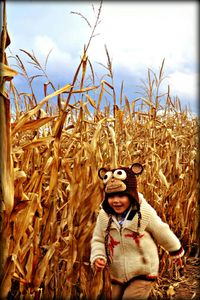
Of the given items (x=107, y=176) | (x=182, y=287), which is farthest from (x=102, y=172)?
(x=182, y=287)

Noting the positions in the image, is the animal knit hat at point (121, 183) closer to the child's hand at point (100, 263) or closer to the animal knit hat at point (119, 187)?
the animal knit hat at point (119, 187)

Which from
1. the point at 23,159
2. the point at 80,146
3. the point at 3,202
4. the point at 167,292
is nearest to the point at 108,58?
the point at 80,146

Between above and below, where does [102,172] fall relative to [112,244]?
above

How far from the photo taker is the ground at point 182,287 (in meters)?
2.41

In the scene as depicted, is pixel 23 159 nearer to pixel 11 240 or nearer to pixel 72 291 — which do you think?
pixel 11 240

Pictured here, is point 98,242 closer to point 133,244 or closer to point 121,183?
point 133,244

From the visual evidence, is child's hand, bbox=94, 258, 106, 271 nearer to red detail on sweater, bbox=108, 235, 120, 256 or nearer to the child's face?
red detail on sweater, bbox=108, 235, 120, 256

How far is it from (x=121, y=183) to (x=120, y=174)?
0.14 ft

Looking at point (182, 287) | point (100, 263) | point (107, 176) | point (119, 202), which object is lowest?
point (182, 287)

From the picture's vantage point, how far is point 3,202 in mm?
1411

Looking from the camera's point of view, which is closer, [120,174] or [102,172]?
[120,174]

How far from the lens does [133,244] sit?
167 cm

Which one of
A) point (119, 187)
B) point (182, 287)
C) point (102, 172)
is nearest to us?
point (119, 187)

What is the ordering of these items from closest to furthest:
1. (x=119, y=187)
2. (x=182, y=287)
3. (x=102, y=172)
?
(x=119, y=187), (x=102, y=172), (x=182, y=287)
